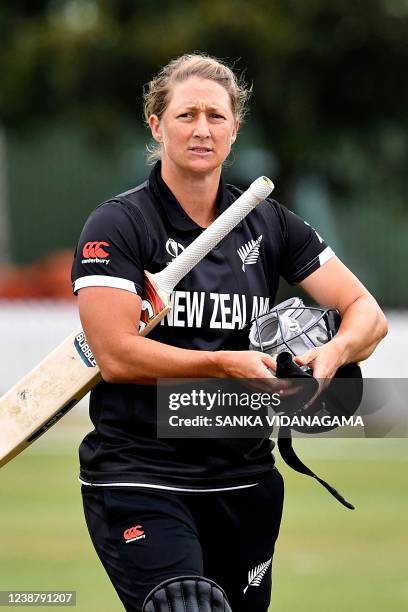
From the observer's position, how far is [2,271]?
1024 inches

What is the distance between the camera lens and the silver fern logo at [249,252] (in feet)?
15.9

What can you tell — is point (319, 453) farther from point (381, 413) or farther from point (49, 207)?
point (49, 207)

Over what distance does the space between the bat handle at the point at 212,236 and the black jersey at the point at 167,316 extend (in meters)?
0.06

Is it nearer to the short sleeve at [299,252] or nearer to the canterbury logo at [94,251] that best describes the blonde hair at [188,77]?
the short sleeve at [299,252]

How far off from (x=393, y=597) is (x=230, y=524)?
2714 mm

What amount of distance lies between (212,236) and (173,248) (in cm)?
13

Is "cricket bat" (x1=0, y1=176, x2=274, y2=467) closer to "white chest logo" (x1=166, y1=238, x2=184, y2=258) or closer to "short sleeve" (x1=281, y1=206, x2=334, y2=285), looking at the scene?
"white chest logo" (x1=166, y1=238, x2=184, y2=258)

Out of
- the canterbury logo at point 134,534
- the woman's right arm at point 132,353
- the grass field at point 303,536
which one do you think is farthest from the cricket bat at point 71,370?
the grass field at point 303,536

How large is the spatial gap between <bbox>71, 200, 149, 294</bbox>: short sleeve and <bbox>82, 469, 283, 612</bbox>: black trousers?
0.65 m

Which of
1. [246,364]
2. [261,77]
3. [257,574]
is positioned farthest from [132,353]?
[261,77]

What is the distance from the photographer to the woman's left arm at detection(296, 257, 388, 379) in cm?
455

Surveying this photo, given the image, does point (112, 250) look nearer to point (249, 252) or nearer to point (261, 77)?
point (249, 252)

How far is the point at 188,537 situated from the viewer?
4516mm

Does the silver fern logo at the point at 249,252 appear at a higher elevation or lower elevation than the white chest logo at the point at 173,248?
lower
